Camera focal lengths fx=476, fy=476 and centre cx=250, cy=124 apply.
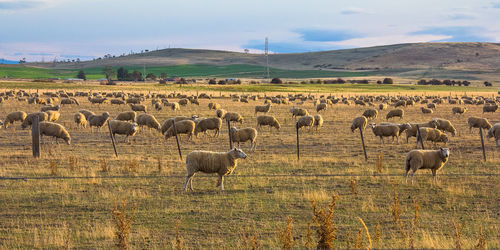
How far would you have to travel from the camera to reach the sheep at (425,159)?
13352 mm

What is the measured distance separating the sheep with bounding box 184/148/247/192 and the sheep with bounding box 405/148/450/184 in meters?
4.83

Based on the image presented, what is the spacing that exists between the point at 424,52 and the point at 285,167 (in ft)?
627

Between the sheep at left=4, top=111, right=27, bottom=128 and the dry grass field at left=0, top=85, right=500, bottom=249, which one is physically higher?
the sheep at left=4, top=111, right=27, bottom=128

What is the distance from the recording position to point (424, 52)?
192 metres

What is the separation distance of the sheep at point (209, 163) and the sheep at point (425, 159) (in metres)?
4.83

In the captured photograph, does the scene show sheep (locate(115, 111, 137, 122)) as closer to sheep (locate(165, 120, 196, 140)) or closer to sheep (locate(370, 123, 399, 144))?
sheep (locate(165, 120, 196, 140))

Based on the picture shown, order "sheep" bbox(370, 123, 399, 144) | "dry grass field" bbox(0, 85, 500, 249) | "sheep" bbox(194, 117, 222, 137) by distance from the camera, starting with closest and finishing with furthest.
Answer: "dry grass field" bbox(0, 85, 500, 249)
"sheep" bbox(370, 123, 399, 144)
"sheep" bbox(194, 117, 222, 137)

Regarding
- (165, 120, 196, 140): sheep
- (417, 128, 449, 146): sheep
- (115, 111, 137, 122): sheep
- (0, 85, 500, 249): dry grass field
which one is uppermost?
(115, 111, 137, 122): sheep

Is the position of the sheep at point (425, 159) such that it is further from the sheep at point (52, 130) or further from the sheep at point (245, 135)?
the sheep at point (52, 130)

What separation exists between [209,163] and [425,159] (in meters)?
6.11

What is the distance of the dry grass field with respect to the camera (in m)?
8.67

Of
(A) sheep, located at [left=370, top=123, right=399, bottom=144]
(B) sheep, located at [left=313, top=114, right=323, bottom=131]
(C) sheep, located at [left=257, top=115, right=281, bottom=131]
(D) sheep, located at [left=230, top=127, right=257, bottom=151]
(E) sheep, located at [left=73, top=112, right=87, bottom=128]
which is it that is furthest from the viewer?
(B) sheep, located at [left=313, top=114, right=323, bottom=131]

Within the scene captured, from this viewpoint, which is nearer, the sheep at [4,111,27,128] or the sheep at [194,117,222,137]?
the sheep at [194,117,222,137]

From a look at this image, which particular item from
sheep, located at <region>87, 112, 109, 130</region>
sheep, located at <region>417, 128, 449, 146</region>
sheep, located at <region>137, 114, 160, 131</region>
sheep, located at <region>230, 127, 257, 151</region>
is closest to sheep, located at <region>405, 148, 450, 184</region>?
sheep, located at <region>417, 128, 449, 146</region>
